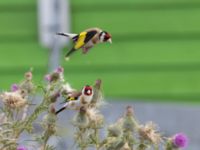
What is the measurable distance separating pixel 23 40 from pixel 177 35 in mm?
935

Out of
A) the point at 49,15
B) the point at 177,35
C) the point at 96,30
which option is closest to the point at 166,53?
the point at 177,35

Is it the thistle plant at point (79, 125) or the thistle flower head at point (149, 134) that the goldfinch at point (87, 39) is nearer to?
the thistle plant at point (79, 125)

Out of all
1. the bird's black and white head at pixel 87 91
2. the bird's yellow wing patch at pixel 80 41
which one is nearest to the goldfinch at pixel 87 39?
the bird's yellow wing patch at pixel 80 41

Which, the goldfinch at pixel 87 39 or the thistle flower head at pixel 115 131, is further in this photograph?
the goldfinch at pixel 87 39

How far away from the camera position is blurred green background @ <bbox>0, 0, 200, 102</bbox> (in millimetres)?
4914

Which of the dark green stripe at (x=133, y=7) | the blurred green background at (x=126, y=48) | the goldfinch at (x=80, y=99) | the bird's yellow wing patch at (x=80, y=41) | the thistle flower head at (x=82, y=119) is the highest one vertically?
the dark green stripe at (x=133, y=7)

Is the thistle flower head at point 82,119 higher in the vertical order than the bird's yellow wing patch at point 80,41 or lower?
lower

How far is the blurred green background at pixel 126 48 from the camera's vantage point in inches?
193

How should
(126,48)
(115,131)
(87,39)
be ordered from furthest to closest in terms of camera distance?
(126,48) → (87,39) → (115,131)

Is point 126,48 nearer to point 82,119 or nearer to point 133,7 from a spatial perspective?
point 133,7

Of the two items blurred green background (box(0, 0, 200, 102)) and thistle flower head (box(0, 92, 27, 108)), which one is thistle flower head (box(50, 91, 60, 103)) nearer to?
thistle flower head (box(0, 92, 27, 108))

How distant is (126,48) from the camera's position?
4941 millimetres

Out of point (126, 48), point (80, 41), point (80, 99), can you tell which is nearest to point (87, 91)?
point (80, 99)

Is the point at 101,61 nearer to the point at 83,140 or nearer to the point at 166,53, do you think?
the point at 166,53
